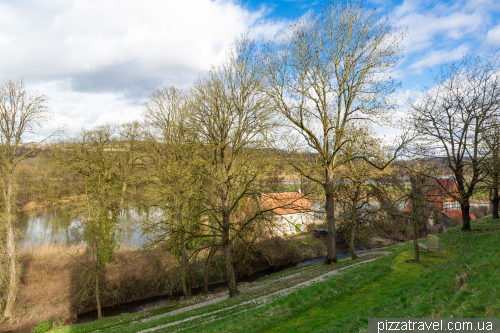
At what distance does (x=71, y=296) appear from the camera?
17844 mm

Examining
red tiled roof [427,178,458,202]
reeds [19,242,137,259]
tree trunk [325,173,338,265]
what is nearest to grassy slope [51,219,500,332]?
tree trunk [325,173,338,265]

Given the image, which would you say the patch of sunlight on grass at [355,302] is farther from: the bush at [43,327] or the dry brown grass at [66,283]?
the bush at [43,327]

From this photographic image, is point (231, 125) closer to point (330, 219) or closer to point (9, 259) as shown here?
point (330, 219)

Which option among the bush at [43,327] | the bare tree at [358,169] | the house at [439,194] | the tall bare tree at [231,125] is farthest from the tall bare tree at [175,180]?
the house at [439,194]

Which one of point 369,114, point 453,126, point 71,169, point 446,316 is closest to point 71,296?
point 71,169

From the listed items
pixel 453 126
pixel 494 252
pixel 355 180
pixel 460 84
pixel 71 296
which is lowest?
pixel 71 296

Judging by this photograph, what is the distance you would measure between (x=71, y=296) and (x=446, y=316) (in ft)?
72.3

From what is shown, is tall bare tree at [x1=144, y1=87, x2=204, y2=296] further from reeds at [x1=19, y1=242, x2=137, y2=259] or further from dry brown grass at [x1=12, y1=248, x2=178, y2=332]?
reeds at [x1=19, y1=242, x2=137, y2=259]

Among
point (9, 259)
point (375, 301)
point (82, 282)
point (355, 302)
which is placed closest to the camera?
point (375, 301)

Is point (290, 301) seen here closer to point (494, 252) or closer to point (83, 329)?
point (494, 252)

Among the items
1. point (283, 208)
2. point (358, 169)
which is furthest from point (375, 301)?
point (358, 169)

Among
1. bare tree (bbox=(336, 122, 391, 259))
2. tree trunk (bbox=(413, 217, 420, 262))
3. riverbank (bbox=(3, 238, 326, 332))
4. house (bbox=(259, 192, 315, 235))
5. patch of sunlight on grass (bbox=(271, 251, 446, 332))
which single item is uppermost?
bare tree (bbox=(336, 122, 391, 259))

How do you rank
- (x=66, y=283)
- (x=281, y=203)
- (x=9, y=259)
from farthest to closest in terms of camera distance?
(x=66, y=283) → (x=281, y=203) → (x=9, y=259)

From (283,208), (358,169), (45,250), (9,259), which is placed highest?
(358,169)
